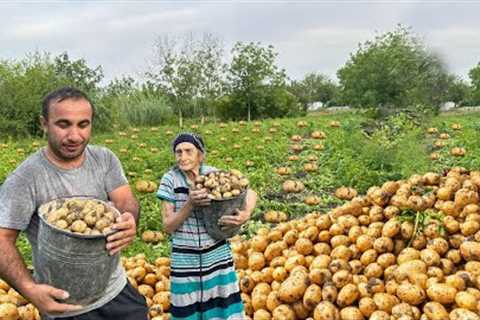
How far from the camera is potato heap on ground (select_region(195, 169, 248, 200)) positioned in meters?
3.58

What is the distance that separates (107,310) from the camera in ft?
9.00

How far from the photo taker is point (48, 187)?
8.77 feet

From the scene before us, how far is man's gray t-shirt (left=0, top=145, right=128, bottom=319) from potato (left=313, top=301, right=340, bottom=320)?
1610 mm

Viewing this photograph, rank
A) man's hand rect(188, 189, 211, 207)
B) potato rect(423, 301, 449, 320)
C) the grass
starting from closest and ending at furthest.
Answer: man's hand rect(188, 189, 211, 207), potato rect(423, 301, 449, 320), the grass

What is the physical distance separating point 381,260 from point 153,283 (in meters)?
1.86

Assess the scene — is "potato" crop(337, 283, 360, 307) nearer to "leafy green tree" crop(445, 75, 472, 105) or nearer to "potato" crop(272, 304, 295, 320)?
"potato" crop(272, 304, 295, 320)

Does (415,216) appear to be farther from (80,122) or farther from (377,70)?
(377,70)

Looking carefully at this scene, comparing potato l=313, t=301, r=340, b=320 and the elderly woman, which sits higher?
the elderly woman

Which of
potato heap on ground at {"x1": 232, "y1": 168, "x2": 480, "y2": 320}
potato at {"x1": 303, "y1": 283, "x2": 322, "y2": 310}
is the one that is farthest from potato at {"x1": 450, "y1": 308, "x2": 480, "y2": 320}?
potato at {"x1": 303, "y1": 283, "x2": 322, "y2": 310}

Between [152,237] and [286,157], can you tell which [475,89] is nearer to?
[286,157]

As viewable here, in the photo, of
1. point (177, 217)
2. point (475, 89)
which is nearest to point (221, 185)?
point (177, 217)

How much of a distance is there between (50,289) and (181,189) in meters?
1.35

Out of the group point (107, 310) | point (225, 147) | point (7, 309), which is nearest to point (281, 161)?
point (225, 147)

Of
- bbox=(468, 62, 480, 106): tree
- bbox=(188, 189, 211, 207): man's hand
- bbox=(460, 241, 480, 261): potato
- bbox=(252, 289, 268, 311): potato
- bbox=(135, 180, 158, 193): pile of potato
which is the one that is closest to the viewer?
bbox=(188, 189, 211, 207): man's hand
